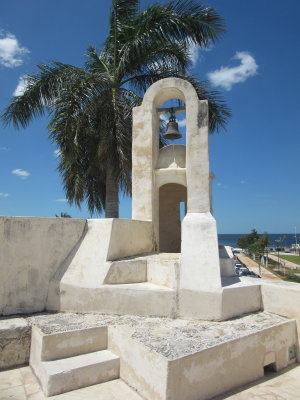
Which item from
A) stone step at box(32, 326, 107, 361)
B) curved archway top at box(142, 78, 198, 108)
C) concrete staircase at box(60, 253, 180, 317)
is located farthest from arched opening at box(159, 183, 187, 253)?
stone step at box(32, 326, 107, 361)

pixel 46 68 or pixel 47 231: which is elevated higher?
pixel 46 68

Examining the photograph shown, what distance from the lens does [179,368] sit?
3.97 meters

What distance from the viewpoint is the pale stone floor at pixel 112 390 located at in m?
4.35

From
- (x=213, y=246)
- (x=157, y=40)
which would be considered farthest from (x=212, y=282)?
(x=157, y=40)

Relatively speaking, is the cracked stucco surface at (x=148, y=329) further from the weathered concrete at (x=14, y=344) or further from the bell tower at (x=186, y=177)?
the bell tower at (x=186, y=177)

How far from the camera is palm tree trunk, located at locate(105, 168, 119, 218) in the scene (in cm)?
977

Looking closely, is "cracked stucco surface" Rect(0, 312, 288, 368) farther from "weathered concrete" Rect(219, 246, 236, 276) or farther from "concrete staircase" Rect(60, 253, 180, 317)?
"weathered concrete" Rect(219, 246, 236, 276)

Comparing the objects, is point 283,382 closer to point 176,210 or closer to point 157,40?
point 176,210

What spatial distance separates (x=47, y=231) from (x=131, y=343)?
3.00m

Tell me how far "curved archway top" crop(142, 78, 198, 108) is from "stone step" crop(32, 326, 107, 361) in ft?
18.2

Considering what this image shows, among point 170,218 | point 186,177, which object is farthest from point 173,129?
point 170,218

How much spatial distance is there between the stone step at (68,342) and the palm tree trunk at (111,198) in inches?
192

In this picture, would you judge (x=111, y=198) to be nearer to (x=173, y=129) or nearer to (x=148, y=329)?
(x=173, y=129)

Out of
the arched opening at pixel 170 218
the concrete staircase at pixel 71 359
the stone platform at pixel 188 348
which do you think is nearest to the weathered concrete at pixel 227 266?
the stone platform at pixel 188 348
